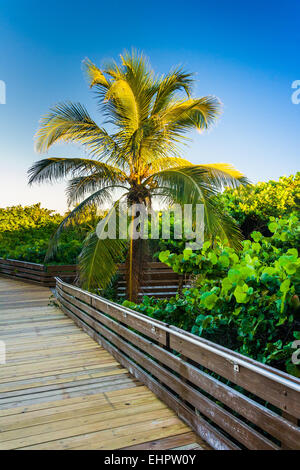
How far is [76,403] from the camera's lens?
9.41 ft

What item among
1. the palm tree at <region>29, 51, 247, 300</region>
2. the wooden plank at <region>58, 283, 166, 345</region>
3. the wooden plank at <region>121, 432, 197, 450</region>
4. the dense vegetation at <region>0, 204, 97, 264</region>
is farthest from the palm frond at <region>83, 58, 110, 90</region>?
the wooden plank at <region>121, 432, 197, 450</region>

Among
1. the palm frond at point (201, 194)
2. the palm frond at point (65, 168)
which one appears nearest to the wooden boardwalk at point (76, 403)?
the palm frond at point (201, 194)

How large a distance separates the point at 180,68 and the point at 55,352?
585cm

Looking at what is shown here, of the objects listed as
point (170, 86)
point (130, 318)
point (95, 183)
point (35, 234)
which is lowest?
point (130, 318)

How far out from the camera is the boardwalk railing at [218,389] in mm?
1617

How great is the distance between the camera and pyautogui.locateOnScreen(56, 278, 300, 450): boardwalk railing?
1617 millimetres

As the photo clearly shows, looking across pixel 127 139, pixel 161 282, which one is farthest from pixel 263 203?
pixel 127 139

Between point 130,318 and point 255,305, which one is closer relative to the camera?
point 255,305

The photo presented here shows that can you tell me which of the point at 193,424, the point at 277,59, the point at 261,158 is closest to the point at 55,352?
the point at 193,424

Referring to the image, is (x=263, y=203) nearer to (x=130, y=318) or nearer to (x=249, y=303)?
(x=130, y=318)

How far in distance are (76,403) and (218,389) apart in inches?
55.4

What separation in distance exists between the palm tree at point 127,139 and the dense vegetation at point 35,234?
816mm

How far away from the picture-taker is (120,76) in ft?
22.9

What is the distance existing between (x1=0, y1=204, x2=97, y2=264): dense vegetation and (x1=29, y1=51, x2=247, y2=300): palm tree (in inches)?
32.1
